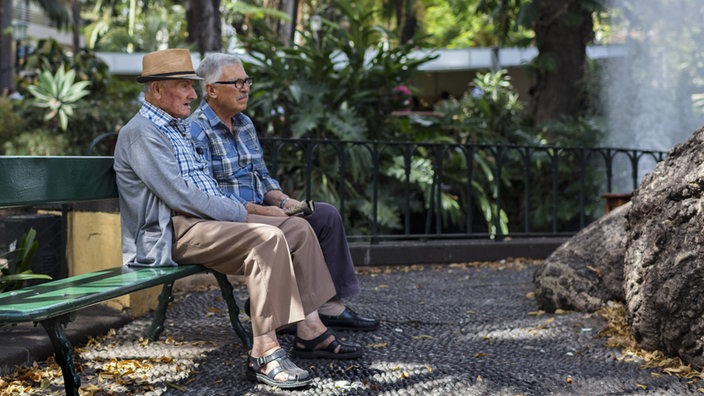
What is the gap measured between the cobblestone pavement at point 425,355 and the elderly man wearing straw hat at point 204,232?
153mm

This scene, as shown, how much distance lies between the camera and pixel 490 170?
A: 10266mm

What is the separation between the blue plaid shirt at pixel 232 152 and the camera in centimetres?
432

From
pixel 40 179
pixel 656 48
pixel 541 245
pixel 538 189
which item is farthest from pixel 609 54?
pixel 40 179

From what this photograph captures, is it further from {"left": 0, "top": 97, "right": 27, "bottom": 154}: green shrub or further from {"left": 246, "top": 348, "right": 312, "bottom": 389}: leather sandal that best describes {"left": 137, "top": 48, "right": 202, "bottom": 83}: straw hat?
{"left": 0, "top": 97, "right": 27, "bottom": 154}: green shrub

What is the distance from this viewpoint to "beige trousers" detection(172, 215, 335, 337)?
3637 millimetres

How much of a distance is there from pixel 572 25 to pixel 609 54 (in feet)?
12.7

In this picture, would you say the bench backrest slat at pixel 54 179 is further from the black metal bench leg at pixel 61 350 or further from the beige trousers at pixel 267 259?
the black metal bench leg at pixel 61 350

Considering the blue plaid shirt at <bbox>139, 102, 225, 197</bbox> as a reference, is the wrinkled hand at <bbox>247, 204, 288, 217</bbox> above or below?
below

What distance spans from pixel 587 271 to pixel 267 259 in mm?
2461

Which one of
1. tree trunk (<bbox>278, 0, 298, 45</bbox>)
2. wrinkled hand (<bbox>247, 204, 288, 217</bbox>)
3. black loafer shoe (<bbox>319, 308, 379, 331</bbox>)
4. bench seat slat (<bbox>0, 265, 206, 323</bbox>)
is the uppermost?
tree trunk (<bbox>278, 0, 298, 45</bbox>)

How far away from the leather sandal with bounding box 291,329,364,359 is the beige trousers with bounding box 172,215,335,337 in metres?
0.18

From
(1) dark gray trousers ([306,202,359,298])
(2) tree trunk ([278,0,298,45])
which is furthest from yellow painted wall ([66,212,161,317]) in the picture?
(2) tree trunk ([278,0,298,45])

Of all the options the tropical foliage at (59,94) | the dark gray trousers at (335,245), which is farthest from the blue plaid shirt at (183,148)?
the tropical foliage at (59,94)

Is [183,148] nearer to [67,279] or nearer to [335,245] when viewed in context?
[67,279]
